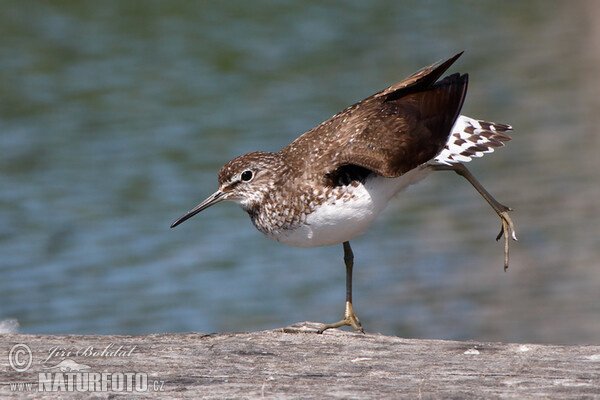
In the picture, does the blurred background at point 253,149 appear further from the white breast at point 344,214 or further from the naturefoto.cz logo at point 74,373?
the naturefoto.cz logo at point 74,373

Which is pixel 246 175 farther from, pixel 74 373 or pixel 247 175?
pixel 74 373

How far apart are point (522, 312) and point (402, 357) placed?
3.73 meters

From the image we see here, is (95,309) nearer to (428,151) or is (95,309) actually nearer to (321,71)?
(428,151)

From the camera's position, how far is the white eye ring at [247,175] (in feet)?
20.9

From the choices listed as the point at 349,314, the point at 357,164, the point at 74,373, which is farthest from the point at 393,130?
the point at 74,373

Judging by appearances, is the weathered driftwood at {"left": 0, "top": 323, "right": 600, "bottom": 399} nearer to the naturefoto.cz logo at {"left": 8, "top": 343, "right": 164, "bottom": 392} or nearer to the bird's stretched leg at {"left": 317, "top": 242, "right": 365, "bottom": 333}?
the naturefoto.cz logo at {"left": 8, "top": 343, "right": 164, "bottom": 392}

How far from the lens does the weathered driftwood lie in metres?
4.56

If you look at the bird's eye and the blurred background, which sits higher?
the blurred background

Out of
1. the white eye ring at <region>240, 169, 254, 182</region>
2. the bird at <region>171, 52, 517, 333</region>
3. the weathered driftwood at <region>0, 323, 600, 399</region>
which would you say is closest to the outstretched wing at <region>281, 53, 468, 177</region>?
the bird at <region>171, 52, 517, 333</region>

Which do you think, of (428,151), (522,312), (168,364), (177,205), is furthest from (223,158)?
(168,364)

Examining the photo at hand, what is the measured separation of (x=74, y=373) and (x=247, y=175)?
208 cm

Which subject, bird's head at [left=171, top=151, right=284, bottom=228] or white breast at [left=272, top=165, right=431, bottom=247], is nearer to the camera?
white breast at [left=272, top=165, right=431, bottom=247]

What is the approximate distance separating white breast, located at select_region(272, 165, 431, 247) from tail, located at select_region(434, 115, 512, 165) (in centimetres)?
45

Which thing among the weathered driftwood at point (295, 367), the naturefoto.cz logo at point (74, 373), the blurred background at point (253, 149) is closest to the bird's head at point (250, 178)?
the weathered driftwood at point (295, 367)
